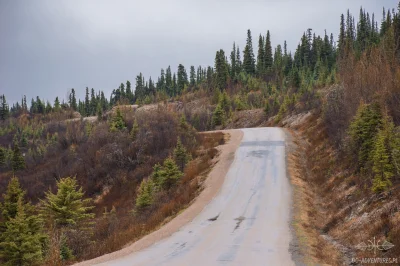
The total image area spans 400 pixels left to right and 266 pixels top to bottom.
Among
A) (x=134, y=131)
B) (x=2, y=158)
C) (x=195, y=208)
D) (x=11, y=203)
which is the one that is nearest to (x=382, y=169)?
(x=195, y=208)

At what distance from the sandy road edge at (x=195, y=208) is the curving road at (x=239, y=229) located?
0.40m

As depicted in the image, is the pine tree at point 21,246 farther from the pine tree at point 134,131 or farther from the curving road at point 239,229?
the pine tree at point 134,131

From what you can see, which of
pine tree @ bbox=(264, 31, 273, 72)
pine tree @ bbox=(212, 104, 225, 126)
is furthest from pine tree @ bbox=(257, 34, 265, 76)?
pine tree @ bbox=(212, 104, 225, 126)

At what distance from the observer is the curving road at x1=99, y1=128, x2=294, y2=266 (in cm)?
956

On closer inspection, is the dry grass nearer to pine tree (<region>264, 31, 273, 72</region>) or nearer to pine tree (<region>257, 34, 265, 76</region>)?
pine tree (<region>257, 34, 265, 76</region>)

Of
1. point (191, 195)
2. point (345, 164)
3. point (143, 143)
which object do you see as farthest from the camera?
point (143, 143)

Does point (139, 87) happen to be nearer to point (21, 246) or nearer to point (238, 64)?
point (238, 64)

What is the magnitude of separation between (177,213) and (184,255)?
6.51 meters

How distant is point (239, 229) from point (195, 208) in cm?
425


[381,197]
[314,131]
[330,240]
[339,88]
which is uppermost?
[339,88]

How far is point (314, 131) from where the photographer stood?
33344 millimetres

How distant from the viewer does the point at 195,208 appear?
16594 millimetres

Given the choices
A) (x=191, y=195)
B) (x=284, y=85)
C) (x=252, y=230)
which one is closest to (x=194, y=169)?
(x=191, y=195)

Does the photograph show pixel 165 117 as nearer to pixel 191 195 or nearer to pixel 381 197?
pixel 191 195
